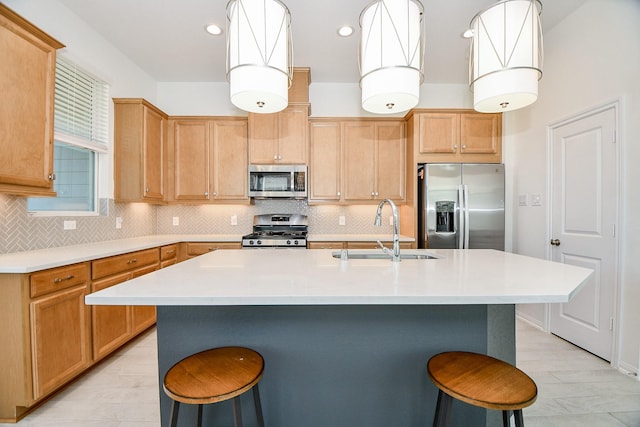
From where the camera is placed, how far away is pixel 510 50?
4.57 feet

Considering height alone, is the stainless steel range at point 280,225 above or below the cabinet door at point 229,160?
below

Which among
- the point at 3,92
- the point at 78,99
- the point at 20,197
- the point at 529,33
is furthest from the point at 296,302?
the point at 78,99

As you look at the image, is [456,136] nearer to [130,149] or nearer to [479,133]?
[479,133]

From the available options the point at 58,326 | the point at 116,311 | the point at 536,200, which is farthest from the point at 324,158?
the point at 58,326

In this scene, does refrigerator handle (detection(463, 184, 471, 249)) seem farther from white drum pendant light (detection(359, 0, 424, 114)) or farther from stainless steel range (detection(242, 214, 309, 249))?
white drum pendant light (detection(359, 0, 424, 114))

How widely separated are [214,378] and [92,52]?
3.38 metres

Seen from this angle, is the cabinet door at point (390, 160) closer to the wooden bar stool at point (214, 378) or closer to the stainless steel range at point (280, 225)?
the stainless steel range at point (280, 225)

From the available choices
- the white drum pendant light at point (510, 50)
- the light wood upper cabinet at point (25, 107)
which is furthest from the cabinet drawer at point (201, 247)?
the white drum pendant light at point (510, 50)

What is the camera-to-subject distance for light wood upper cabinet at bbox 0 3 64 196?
1847mm

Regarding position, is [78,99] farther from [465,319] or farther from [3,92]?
[465,319]

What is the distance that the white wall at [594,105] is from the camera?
2.25 metres

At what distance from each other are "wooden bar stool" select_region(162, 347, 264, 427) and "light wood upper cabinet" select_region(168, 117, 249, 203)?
2737 mm

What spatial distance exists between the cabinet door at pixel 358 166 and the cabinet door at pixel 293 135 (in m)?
0.54

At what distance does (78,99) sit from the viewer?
2.83m
